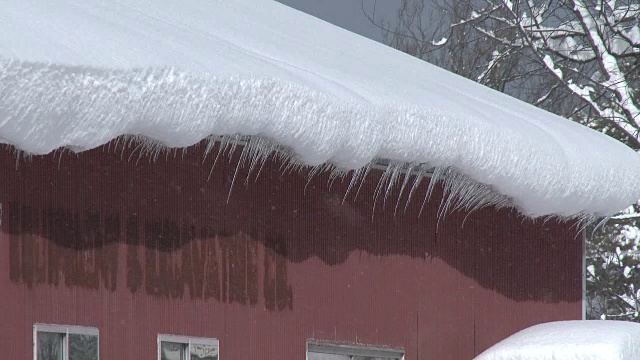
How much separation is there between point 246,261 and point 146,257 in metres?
0.75

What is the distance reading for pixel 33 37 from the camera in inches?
216

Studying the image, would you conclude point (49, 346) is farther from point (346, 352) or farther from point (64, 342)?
point (346, 352)

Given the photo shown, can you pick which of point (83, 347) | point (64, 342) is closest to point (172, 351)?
point (83, 347)

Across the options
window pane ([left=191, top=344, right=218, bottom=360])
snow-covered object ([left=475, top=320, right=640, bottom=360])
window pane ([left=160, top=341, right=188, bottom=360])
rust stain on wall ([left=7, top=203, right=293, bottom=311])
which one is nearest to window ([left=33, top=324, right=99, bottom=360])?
rust stain on wall ([left=7, top=203, right=293, bottom=311])

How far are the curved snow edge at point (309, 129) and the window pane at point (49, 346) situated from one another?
0.95 metres

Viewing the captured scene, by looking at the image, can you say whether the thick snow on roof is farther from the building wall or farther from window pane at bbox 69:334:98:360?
window pane at bbox 69:334:98:360

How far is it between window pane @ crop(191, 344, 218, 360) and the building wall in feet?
0.22

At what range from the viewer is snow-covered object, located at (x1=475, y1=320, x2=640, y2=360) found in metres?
7.66

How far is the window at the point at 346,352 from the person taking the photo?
24.5 feet

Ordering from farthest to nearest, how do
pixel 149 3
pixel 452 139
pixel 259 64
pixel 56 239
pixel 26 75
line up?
pixel 149 3 → pixel 452 139 → pixel 259 64 → pixel 56 239 → pixel 26 75

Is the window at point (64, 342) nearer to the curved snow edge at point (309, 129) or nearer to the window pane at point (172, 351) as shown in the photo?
the window pane at point (172, 351)

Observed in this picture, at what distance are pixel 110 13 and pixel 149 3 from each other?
4.18 feet

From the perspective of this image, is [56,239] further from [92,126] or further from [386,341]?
[386,341]

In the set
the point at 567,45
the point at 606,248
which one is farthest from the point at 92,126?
the point at 606,248
